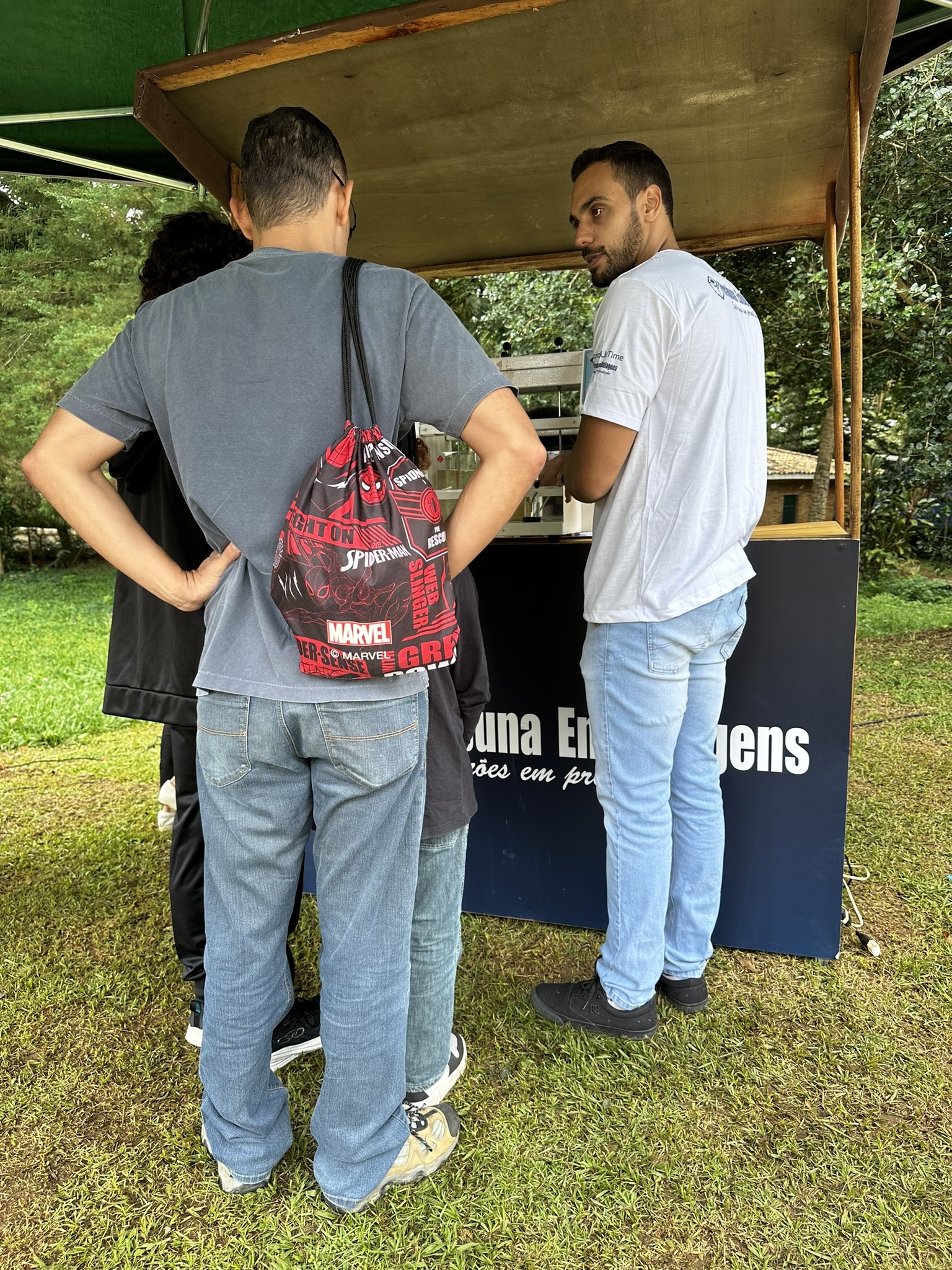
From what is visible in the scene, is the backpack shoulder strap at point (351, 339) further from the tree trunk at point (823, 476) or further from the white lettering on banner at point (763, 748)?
the tree trunk at point (823, 476)

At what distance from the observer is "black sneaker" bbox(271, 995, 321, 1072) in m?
1.95

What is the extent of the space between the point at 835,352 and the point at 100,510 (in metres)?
2.34

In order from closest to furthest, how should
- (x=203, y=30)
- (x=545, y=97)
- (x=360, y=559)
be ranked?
(x=360, y=559), (x=545, y=97), (x=203, y=30)

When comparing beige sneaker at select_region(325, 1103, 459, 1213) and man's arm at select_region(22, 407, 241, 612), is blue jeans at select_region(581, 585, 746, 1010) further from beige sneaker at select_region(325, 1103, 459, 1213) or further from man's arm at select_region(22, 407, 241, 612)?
man's arm at select_region(22, 407, 241, 612)

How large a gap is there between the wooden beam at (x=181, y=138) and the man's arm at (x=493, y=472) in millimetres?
1558

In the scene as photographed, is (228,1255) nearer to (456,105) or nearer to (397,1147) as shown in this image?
(397,1147)

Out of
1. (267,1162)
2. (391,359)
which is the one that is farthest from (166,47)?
(267,1162)

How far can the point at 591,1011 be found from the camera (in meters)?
2.07

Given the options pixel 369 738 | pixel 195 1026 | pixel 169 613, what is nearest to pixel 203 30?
pixel 169 613

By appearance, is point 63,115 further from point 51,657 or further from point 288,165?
point 51,657

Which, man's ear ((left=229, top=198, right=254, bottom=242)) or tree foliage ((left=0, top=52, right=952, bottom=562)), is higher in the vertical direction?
tree foliage ((left=0, top=52, right=952, bottom=562))

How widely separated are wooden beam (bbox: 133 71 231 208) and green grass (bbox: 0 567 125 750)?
2.85m

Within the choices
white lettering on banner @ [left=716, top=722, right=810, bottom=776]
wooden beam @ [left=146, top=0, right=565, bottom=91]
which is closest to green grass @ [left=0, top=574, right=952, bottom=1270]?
white lettering on banner @ [left=716, top=722, right=810, bottom=776]

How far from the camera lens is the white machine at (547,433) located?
96.3 inches
